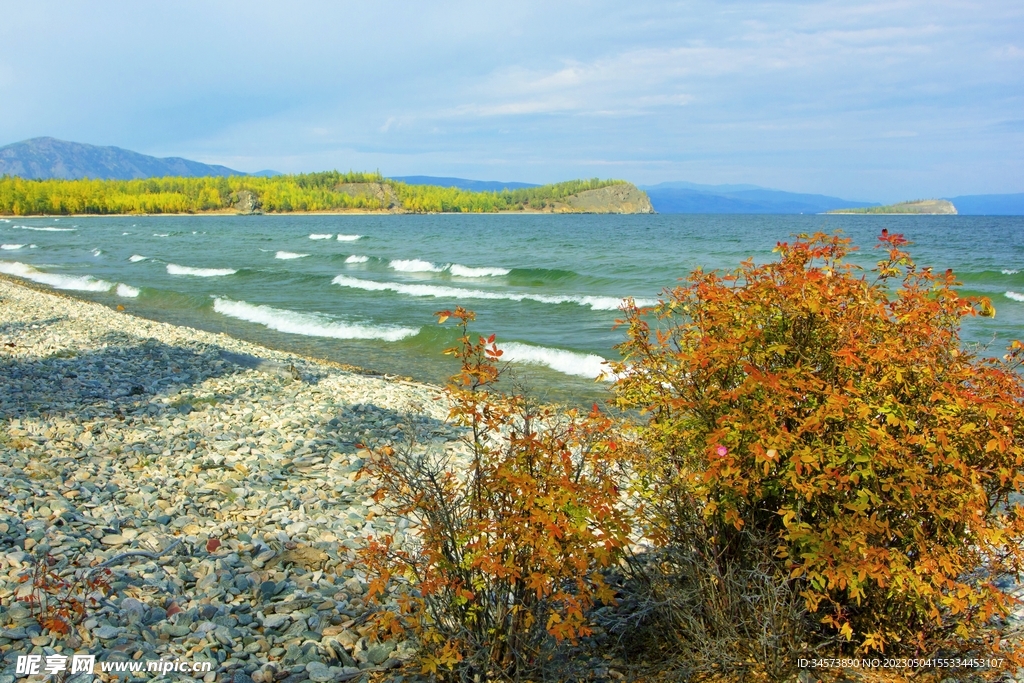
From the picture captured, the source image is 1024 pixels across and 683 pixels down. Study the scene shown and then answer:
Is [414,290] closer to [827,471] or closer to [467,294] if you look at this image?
[467,294]

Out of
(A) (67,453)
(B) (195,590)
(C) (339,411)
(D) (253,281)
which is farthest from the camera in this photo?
(D) (253,281)

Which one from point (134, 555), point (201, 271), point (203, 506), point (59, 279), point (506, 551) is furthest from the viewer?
point (201, 271)

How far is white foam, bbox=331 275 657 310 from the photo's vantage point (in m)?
24.7

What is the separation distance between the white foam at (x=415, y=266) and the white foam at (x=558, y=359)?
24199mm

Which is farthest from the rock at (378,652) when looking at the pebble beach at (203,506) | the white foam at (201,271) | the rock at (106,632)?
the white foam at (201,271)

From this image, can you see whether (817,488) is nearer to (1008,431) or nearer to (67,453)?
(1008,431)

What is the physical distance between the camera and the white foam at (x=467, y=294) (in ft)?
81.1

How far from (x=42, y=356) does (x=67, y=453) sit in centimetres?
600

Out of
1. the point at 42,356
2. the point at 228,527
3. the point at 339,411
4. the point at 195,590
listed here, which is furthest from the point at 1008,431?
the point at 42,356

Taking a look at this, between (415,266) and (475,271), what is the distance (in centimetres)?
470

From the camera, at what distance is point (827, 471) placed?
9.95 feet

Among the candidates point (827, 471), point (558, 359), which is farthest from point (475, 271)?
point (827, 471)

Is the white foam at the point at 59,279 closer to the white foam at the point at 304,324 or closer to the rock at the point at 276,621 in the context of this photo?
the white foam at the point at 304,324

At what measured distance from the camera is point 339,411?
947 cm
